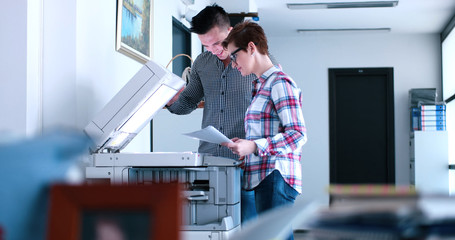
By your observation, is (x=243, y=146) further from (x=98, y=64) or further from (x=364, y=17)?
(x=364, y=17)

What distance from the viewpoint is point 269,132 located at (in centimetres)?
205

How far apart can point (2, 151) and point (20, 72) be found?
5.02 feet

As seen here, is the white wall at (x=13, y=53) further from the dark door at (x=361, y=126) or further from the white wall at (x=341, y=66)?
the dark door at (x=361, y=126)

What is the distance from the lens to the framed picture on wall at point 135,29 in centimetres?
269

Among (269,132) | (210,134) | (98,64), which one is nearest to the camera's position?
(210,134)

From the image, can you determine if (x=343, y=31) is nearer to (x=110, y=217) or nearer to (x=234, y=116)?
(x=234, y=116)

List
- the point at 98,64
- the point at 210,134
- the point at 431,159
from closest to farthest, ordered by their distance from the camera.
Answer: the point at 210,134
the point at 98,64
the point at 431,159

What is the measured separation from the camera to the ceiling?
641 centimetres

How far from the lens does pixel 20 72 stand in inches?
77.2

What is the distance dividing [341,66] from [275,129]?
6242 mm

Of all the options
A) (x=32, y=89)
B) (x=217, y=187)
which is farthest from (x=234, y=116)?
(x=32, y=89)

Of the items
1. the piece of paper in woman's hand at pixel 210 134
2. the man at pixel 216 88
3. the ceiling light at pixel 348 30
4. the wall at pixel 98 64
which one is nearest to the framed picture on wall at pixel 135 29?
the wall at pixel 98 64

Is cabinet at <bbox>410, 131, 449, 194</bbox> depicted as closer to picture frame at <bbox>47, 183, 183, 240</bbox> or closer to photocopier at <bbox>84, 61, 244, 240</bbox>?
photocopier at <bbox>84, 61, 244, 240</bbox>

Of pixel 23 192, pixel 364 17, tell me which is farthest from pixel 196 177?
pixel 364 17
